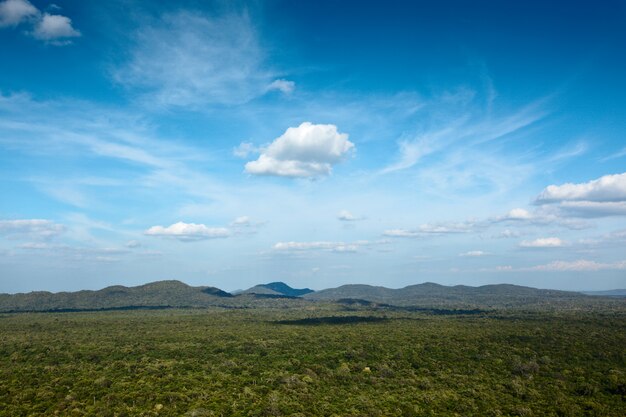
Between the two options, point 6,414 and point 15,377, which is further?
point 15,377

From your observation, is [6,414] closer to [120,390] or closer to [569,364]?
[120,390]

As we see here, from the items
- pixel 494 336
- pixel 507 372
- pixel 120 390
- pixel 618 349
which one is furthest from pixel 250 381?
pixel 618 349

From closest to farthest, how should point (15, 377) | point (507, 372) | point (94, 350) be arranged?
point (15, 377) < point (507, 372) < point (94, 350)

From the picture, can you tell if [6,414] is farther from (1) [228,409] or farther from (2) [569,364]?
(2) [569,364]

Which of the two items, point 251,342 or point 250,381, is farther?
point 251,342

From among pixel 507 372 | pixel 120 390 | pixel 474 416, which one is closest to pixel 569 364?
pixel 507 372

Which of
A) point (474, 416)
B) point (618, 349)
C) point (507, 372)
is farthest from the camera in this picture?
point (618, 349)
